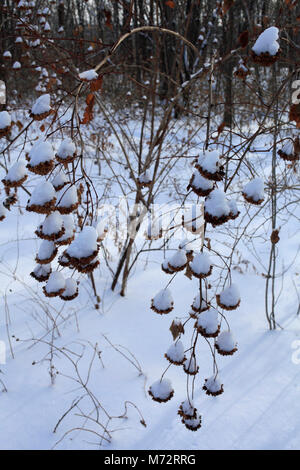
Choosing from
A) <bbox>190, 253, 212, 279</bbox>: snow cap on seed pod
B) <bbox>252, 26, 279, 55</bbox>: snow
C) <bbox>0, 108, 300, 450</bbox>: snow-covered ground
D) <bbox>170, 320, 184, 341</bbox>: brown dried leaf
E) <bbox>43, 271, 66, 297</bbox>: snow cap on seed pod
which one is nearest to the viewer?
<bbox>252, 26, 279, 55</bbox>: snow

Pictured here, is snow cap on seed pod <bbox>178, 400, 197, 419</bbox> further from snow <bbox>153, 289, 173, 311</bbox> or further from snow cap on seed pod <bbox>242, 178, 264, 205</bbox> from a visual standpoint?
snow cap on seed pod <bbox>242, 178, 264, 205</bbox>

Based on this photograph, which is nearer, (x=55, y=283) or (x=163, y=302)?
(x=55, y=283)

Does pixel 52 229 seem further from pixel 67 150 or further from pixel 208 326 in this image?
pixel 208 326

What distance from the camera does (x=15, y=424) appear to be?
69.6 inches

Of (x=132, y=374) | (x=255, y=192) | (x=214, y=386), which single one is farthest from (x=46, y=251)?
(x=132, y=374)

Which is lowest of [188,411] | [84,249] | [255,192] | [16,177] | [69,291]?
[188,411]

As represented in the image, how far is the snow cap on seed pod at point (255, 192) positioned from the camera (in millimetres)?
917

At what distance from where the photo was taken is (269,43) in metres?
0.81

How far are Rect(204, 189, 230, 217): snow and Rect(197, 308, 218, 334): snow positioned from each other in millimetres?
322

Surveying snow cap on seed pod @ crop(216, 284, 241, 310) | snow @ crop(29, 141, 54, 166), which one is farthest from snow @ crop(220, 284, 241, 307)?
snow @ crop(29, 141, 54, 166)

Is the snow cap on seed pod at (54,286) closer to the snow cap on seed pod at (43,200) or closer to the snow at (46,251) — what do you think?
the snow at (46,251)

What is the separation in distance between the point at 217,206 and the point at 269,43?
385 mm

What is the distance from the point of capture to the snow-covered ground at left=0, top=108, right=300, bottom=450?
5.57 ft
